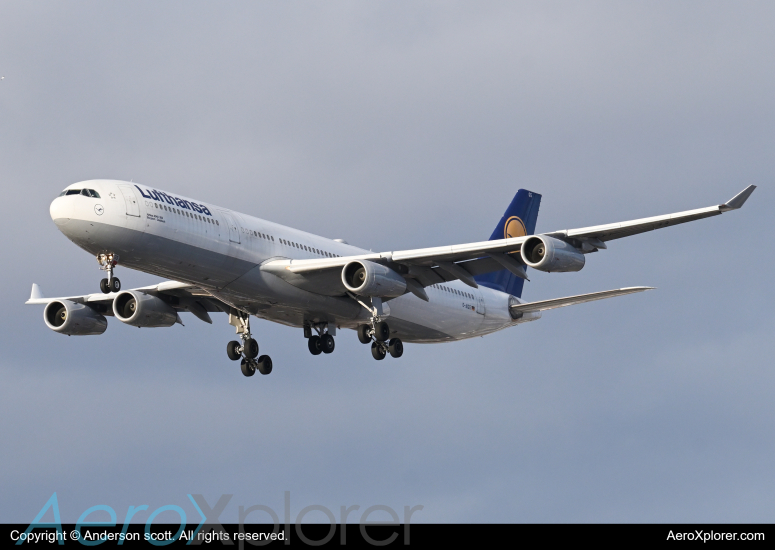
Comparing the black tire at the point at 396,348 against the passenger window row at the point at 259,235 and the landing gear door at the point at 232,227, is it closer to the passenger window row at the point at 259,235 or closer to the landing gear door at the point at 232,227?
the passenger window row at the point at 259,235

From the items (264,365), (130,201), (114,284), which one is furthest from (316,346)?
(130,201)

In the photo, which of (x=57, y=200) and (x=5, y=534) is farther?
(x=57, y=200)

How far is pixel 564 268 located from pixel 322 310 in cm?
1156

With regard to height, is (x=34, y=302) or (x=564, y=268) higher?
(x=34, y=302)

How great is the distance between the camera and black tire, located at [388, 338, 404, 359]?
183 feet

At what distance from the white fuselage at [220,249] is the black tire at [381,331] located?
22.7 inches

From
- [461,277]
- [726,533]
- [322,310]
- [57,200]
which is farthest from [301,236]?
[726,533]

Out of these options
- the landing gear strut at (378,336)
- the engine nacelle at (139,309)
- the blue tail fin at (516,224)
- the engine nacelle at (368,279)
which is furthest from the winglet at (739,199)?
the engine nacelle at (139,309)

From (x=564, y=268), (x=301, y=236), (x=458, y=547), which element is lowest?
(x=458, y=547)

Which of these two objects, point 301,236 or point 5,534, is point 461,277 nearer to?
point 301,236

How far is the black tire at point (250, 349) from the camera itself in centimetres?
5700

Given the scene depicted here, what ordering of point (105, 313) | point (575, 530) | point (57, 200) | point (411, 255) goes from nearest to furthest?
point (575, 530) < point (57, 200) < point (411, 255) < point (105, 313)

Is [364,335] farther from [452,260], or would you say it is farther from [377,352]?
[452,260]

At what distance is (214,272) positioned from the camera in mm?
49469
